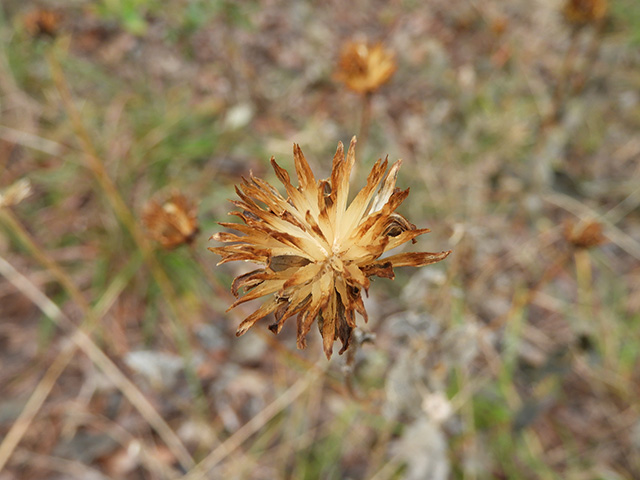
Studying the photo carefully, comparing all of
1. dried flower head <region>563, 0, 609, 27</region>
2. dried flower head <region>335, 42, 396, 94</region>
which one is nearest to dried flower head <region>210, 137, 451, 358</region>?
dried flower head <region>335, 42, 396, 94</region>

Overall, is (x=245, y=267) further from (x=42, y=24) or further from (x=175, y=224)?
(x=42, y=24)

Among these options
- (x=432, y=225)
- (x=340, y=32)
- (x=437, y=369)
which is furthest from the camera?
(x=340, y=32)

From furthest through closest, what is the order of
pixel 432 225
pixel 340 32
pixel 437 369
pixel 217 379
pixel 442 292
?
pixel 340 32, pixel 432 225, pixel 217 379, pixel 437 369, pixel 442 292

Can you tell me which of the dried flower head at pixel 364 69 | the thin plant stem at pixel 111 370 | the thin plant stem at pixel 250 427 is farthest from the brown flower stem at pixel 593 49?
the thin plant stem at pixel 111 370

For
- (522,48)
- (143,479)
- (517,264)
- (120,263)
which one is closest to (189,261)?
(120,263)

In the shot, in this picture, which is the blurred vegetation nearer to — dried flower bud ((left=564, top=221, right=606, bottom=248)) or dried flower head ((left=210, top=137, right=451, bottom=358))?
dried flower bud ((left=564, top=221, right=606, bottom=248))

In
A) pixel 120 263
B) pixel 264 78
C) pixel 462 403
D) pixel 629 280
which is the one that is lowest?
pixel 629 280

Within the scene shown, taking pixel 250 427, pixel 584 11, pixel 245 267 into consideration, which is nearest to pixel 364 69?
pixel 245 267

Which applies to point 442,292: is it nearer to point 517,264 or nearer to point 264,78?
Result: point 517,264
